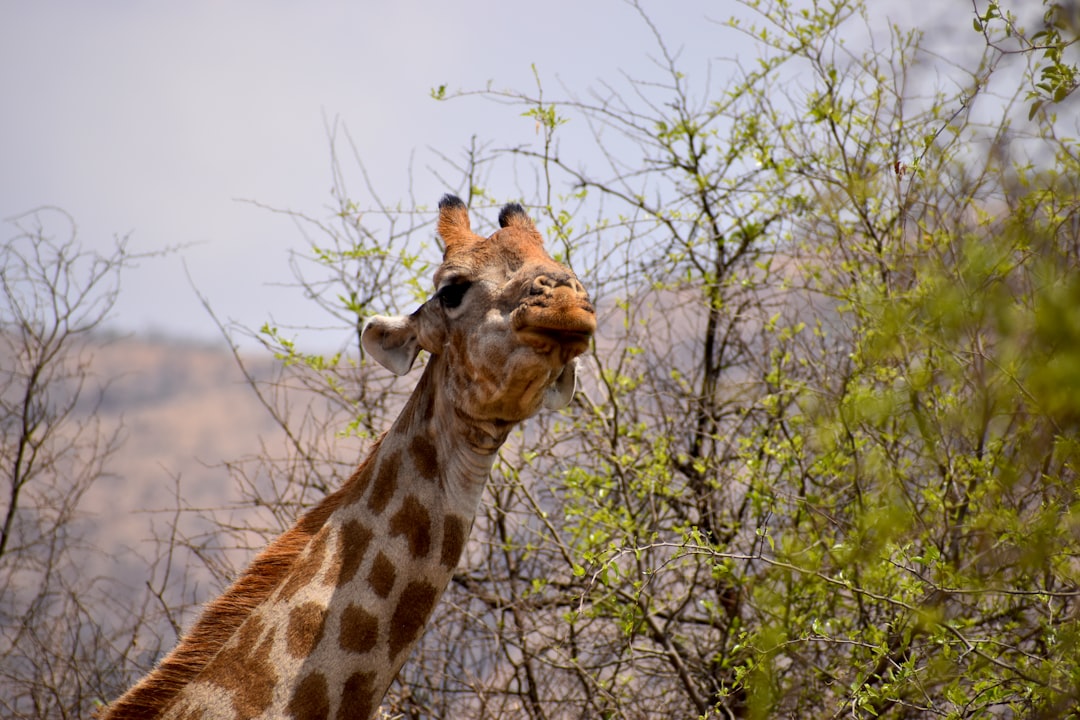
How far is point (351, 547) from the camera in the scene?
339 cm

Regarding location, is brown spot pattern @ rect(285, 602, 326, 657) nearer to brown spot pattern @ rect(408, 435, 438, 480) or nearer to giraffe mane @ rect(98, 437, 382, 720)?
giraffe mane @ rect(98, 437, 382, 720)

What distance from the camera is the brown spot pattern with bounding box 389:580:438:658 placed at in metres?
3.32

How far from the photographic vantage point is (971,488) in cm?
477

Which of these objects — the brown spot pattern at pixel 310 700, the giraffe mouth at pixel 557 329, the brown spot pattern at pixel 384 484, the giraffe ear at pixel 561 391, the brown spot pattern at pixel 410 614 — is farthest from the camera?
the giraffe ear at pixel 561 391

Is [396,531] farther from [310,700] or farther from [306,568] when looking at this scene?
[310,700]

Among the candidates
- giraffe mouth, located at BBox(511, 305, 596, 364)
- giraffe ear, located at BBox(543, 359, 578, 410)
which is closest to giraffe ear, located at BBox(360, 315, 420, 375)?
giraffe ear, located at BBox(543, 359, 578, 410)

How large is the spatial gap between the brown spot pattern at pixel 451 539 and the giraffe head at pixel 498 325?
0.32 metres

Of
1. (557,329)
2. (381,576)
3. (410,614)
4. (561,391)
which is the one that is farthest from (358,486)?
(557,329)

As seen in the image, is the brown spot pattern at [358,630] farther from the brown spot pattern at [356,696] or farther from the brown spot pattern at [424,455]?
the brown spot pattern at [424,455]

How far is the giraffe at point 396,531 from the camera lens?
10.5ft

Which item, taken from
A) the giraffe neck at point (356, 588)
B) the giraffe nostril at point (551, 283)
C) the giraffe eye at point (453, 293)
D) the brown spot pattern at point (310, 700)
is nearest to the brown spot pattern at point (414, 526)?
the giraffe neck at point (356, 588)

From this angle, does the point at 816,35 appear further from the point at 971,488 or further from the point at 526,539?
the point at 526,539

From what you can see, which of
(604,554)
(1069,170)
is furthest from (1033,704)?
(1069,170)

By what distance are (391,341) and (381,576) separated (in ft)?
2.50
